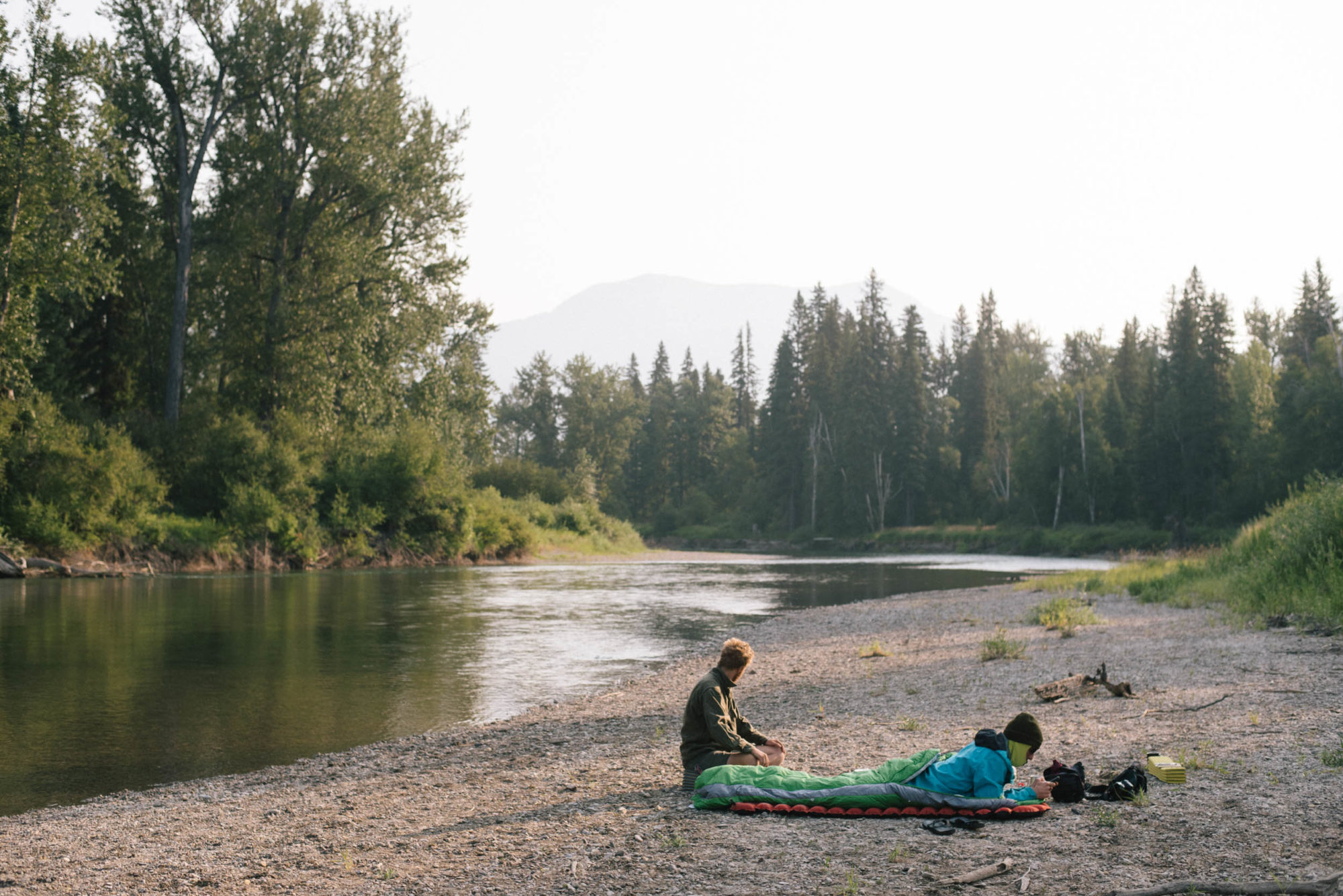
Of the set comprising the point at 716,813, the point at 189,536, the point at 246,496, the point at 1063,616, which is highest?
the point at 246,496

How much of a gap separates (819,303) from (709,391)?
54.2 ft

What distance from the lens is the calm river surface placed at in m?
10.1

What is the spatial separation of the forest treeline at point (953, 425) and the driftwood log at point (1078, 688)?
179 feet

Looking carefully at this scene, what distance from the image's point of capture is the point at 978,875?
5320 millimetres

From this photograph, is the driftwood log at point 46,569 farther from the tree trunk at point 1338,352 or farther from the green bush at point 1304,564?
the tree trunk at point 1338,352

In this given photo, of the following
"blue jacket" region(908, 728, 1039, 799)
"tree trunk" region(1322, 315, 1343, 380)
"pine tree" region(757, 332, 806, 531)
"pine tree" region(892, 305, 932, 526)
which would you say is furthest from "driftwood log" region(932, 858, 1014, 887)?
"pine tree" region(757, 332, 806, 531)

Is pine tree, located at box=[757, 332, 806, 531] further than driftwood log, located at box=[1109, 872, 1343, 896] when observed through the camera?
Yes

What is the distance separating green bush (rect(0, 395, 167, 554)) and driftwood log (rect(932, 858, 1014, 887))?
33.8m

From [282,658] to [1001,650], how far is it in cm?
1146

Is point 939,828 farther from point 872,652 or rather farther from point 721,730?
point 872,652

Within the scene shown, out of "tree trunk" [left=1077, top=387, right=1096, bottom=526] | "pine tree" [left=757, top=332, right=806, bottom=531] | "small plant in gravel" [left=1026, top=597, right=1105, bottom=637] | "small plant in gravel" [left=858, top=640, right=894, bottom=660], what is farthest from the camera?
"pine tree" [left=757, top=332, right=806, bottom=531]

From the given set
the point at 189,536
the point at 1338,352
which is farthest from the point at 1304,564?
the point at 1338,352

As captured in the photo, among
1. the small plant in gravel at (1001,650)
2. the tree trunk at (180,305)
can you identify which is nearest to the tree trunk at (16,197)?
the tree trunk at (180,305)

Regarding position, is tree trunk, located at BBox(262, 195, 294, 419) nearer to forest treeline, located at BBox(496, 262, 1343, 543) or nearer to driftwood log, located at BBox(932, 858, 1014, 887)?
forest treeline, located at BBox(496, 262, 1343, 543)
